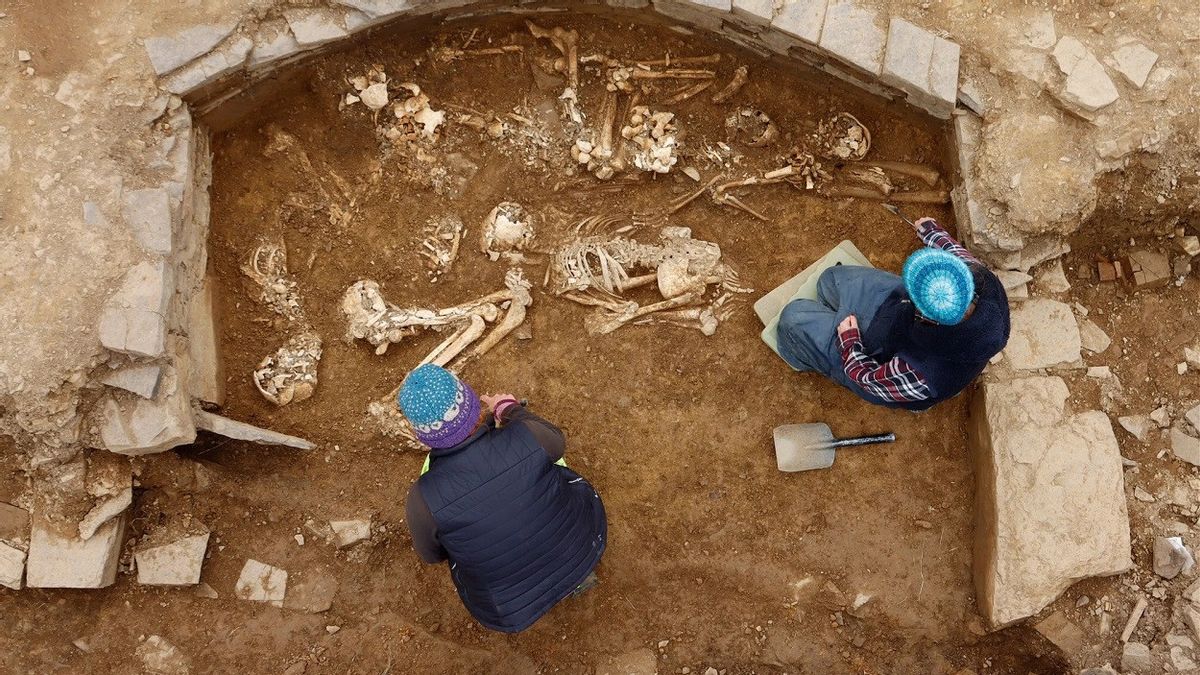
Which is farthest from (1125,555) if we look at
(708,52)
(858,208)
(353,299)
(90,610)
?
(90,610)

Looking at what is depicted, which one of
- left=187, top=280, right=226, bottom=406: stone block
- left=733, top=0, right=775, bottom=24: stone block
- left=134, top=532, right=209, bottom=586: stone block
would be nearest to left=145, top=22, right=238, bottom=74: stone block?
left=187, top=280, right=226, bottom=406: stone block

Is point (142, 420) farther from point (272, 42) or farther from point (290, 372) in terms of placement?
point (272, 42)

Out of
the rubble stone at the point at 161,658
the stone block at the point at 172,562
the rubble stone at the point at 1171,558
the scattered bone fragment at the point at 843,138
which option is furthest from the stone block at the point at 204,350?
the rubble stone at the point at 1171,558

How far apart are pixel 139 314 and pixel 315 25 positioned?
1774 mm

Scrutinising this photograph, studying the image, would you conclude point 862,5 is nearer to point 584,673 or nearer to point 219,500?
point 584,673

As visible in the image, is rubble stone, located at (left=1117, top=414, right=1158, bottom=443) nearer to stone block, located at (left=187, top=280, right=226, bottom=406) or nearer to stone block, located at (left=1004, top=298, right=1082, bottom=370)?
stone block, located at (left=1004, top=298, right=1082, bottom=370)

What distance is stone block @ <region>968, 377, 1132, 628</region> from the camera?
408 centimetres

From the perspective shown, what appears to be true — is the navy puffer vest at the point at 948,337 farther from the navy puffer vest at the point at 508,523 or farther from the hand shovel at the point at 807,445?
the navy puffer vest at the point at 508,523

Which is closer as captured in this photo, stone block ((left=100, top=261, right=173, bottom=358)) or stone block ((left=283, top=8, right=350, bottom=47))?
stone block ((left=100, top=261, right=173, bottom=358))

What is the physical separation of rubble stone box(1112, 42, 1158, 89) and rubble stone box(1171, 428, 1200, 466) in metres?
Answer: 2.06

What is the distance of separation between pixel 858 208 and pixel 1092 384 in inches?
67.7

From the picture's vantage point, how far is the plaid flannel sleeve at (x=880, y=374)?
332cm

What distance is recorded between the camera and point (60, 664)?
3980 mm

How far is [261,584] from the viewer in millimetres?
4191
